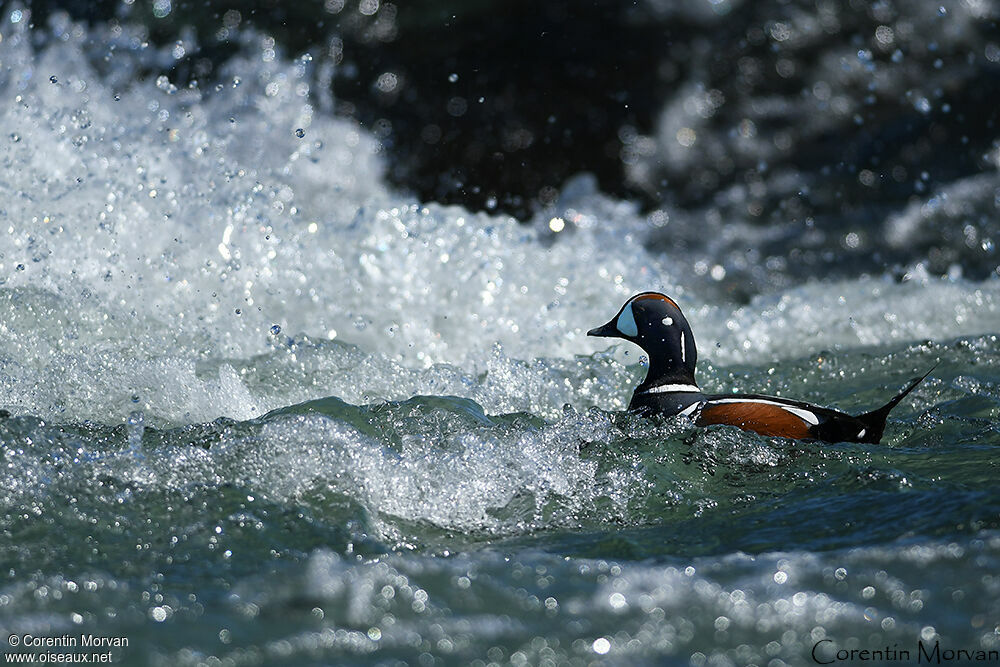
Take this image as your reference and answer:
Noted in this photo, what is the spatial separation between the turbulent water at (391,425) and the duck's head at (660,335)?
387mm

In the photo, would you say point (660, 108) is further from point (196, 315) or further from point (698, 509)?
point (698, 509)

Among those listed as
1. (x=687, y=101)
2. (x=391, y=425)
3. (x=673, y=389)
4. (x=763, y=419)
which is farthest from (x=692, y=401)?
(x=687, y=101)

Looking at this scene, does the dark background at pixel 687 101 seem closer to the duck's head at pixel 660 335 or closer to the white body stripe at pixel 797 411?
the duck's head at pixel 660 335

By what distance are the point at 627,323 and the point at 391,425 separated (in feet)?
3.84

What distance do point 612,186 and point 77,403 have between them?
5.76 meters

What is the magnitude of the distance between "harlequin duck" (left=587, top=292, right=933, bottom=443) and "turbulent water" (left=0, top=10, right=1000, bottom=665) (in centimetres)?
11

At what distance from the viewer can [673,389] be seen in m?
4.30

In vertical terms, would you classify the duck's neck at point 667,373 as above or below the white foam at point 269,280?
below

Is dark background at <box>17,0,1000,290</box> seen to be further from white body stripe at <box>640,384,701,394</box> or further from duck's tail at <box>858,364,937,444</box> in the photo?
duck's tail at <box>858,364,937,444</box>

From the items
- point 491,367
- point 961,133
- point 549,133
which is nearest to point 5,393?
point 491,367

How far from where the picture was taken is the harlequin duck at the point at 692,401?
3877mm

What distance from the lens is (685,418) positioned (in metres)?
4.04

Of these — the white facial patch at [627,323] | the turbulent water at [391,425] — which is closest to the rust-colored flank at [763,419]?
the turbulent water at [391,425]

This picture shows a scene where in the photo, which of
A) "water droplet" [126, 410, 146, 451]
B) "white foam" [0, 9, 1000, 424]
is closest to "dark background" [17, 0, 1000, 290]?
"white foam" [0, 9, 1000, 424]
